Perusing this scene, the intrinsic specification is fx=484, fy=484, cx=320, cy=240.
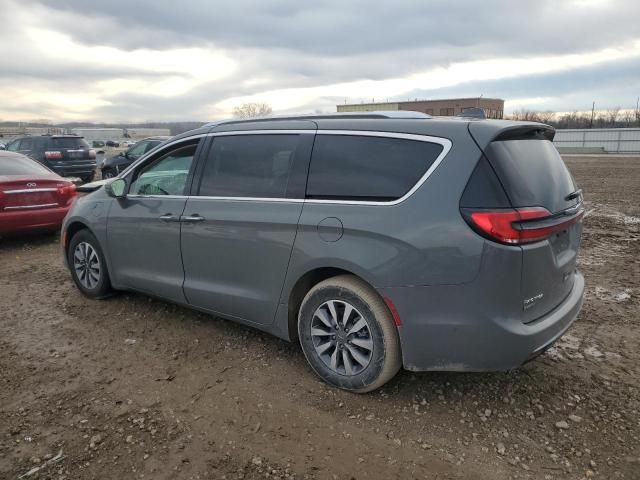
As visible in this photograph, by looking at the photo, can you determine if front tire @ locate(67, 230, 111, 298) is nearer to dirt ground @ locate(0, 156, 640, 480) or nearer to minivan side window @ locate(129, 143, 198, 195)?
dirt ground @ locate(0, 156, 640, 480)

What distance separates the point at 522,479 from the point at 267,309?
6.31 feet

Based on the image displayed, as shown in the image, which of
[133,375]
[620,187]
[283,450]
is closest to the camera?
[283,450]

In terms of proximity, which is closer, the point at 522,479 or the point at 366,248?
the point at 522,479

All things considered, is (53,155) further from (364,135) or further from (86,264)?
(364,135)

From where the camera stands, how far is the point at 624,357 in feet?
12.3

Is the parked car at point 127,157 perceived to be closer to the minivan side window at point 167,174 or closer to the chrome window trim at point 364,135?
the minivan side window at point 167,174

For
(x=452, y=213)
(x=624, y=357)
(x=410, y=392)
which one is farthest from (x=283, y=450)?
(x=624, y=357)

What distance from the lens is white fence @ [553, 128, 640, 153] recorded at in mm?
39188

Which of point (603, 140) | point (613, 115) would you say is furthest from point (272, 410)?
point (613, 115)

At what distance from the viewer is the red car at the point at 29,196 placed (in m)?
7.08

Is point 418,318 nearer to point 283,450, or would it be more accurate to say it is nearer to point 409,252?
point 409,252

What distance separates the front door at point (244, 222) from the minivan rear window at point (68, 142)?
1430cm

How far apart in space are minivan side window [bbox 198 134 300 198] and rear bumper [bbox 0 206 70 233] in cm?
474

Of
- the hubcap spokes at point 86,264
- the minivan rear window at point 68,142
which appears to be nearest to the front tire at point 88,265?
the hubcap spokes at point 86,264
